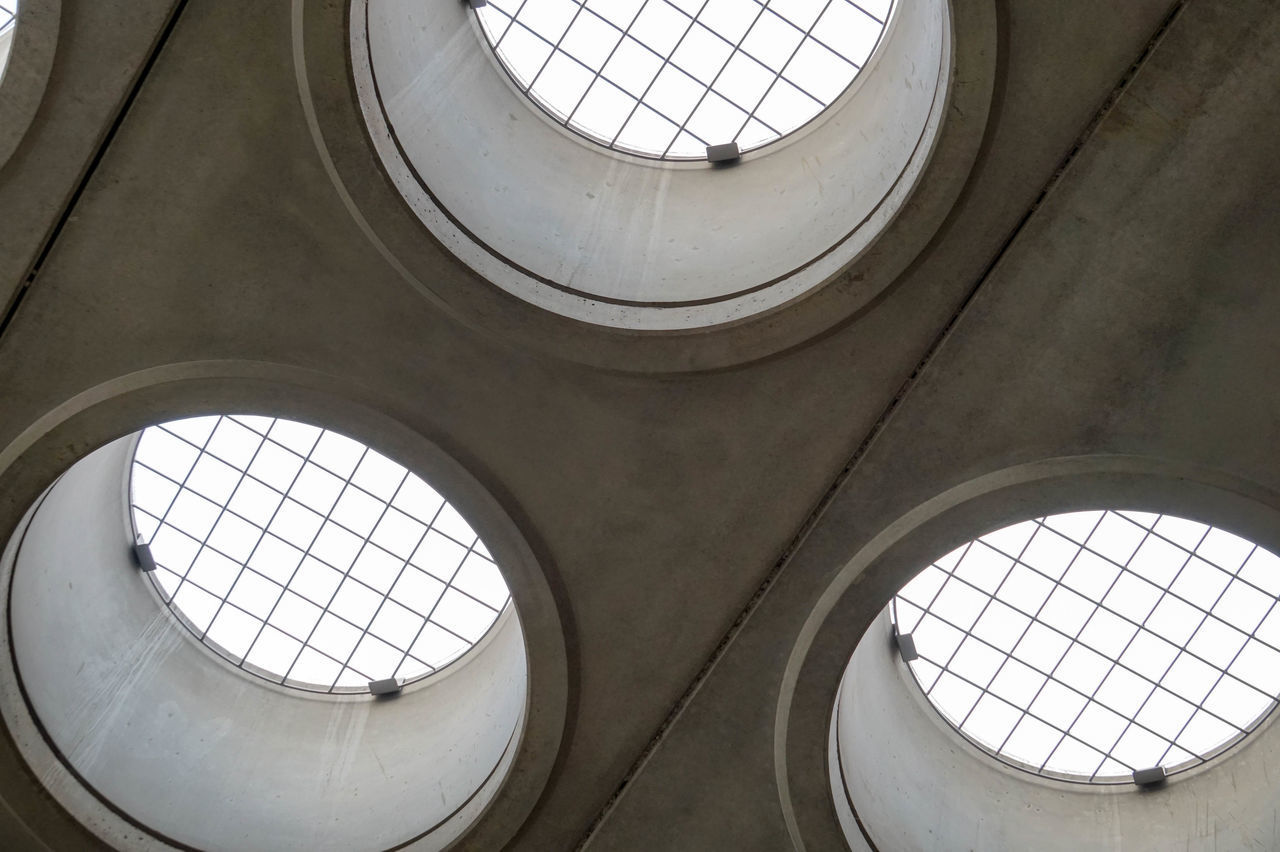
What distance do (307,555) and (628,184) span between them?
637cm

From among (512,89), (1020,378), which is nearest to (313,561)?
(512,89)

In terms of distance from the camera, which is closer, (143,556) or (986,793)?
(986,793)

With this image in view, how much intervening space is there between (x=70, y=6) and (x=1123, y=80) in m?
9.38

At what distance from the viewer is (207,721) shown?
49.7 feet

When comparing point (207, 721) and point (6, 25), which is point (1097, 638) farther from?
point (6, 25)

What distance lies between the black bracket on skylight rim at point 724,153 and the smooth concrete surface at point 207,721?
5997 mm

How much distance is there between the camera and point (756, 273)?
1284 centimetres

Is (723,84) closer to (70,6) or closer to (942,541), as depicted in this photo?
(942,541)

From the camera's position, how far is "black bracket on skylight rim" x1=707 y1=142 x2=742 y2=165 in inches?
573

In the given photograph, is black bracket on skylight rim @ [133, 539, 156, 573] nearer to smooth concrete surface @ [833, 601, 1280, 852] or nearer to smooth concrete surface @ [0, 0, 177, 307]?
smooth concrete surface @ [0, 0, 177, 307]

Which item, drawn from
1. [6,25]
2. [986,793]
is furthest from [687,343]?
[6,25]

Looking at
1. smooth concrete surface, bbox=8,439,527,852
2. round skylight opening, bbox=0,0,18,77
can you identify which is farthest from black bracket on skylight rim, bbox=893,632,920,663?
round skylight opening, bbox=0,0,18,77

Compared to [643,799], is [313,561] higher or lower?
higher

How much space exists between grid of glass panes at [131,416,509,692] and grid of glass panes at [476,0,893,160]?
501 centimetres
